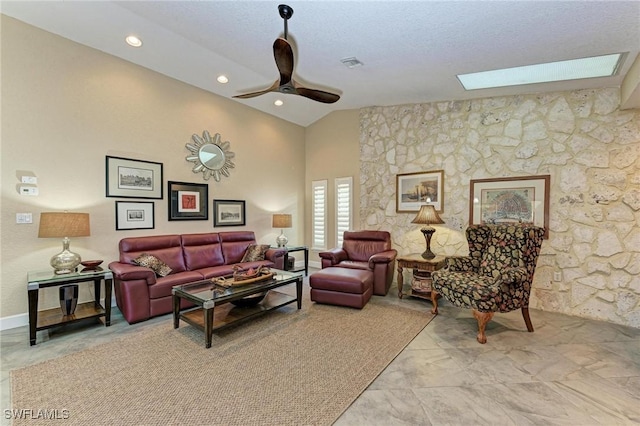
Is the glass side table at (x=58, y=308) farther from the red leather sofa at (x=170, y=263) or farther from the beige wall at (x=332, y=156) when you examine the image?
the beige wall at (x=332, y=156)

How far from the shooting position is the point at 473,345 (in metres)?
2.89

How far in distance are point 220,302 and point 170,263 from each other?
69.4 inches

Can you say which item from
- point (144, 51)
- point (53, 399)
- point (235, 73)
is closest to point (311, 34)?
point (235, 73)

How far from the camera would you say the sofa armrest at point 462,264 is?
3.67 meters

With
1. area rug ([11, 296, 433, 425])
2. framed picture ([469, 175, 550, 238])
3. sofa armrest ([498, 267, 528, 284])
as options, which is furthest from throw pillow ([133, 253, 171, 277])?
framed picture ([469, 175, 550, 238])

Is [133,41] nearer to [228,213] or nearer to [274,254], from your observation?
[228,213]

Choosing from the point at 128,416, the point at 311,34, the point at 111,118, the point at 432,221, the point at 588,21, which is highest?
the point at 311,34

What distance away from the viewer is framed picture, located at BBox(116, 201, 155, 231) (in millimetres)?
3941

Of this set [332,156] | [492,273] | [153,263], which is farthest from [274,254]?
[492,273]

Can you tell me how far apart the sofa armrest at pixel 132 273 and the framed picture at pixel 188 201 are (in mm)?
1190

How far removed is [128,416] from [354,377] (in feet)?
5.27

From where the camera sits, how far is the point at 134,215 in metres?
4.09

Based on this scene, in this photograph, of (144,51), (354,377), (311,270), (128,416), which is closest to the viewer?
(128,416)

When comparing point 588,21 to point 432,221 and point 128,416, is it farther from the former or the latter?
point 128,416
